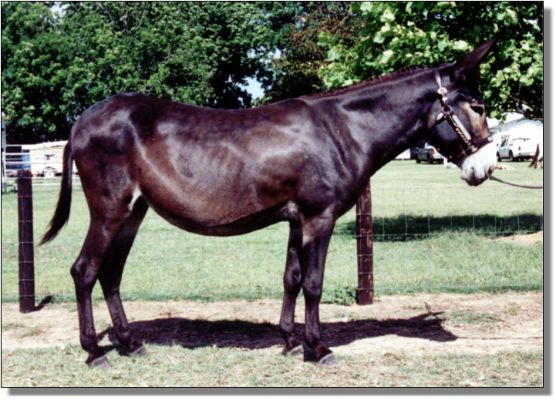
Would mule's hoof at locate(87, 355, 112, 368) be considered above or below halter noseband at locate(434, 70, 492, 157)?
below

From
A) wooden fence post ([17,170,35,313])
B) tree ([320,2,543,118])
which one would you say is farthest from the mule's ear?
tree ([320,2,543,118])

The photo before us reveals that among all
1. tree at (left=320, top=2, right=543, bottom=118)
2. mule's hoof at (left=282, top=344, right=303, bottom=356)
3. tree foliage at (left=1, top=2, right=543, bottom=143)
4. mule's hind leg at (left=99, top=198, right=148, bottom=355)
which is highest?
tree foliage at (left=1, top=2, right=543, bottom=143)

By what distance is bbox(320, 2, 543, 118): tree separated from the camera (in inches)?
418

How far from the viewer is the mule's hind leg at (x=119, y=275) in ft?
18.7

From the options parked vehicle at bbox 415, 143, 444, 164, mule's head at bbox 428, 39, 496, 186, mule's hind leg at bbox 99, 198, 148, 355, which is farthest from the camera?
parked vehicle at bbox 415, 143, 444, 164

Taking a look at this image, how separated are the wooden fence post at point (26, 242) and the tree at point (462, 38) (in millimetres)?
5697

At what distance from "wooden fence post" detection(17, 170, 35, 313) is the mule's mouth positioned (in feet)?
15.9

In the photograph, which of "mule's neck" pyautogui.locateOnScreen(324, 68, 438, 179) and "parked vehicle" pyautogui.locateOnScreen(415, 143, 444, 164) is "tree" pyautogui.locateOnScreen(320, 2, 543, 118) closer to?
"mule's neck" pyautogui.locateOnScreen(324, 68, 438, 179)

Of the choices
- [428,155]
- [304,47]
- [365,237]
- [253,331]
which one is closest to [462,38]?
[365,237]

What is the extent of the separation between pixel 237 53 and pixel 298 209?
37.3 m

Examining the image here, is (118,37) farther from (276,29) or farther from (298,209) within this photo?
(298,209)

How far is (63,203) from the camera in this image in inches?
227

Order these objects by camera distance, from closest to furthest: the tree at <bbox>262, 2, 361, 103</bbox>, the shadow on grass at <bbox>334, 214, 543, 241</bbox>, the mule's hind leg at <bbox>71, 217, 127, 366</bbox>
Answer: the mule's hind leg at <bbox>71, 217, 127, 366</bbox> → the shadow on grass at <bbox>334, 214, 543, 241</bbox> → the tree at <bbox>262, 2, 361, 103</bbox>

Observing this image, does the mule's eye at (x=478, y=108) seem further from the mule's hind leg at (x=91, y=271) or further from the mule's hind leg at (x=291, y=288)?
the mule's hind leg at (x=91, y=271)
